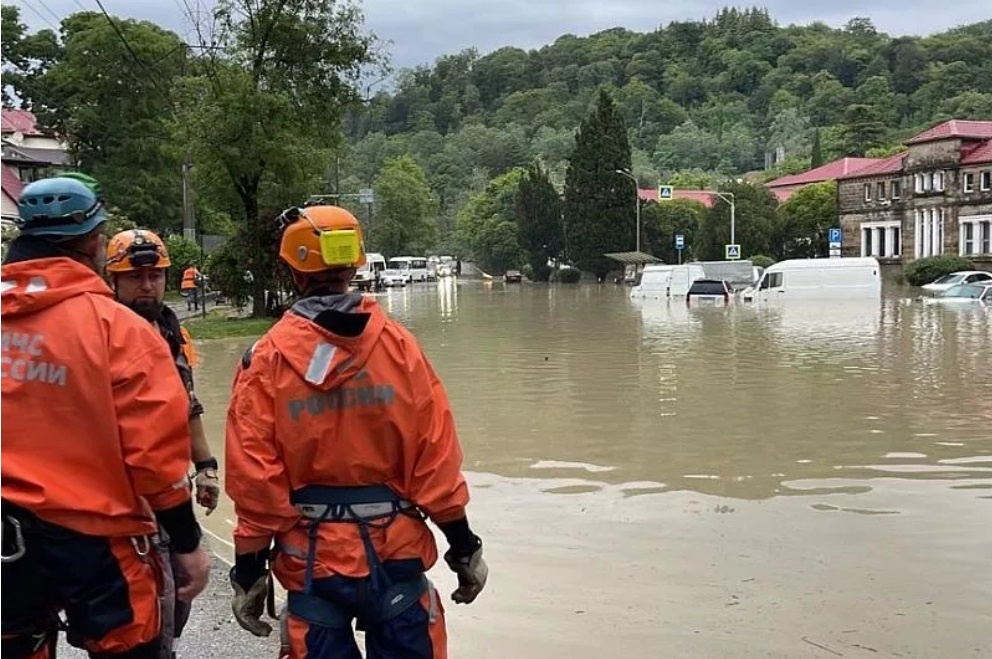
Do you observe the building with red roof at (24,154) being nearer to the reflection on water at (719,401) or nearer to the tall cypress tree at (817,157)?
the reflection on water at (719,401)

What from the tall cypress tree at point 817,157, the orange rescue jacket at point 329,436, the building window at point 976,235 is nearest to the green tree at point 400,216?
the tall cypress tree at point 817,157

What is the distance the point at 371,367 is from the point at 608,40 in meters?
200

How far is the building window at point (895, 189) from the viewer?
6756 centimetres

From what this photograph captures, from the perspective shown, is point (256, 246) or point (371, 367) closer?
point (371, 367)

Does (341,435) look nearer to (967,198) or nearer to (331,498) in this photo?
(331,498)

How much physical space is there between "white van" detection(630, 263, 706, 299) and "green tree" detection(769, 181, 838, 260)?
2621 cm

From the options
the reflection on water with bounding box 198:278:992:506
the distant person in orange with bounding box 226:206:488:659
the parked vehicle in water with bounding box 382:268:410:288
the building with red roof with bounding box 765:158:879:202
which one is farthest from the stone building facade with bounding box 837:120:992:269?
the distant person in orange with bounding box 226:206:488:659

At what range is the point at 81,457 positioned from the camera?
2.77 m

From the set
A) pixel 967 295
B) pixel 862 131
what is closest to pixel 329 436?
pixel 967 295

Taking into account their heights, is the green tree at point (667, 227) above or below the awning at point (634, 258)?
above

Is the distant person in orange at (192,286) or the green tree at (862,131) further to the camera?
the green tree at (862,131)

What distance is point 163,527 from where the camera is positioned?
3000 millimetres

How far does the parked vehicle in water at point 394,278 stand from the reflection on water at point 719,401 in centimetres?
4489

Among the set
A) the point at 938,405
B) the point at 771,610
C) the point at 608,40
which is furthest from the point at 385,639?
the point at 608,40
